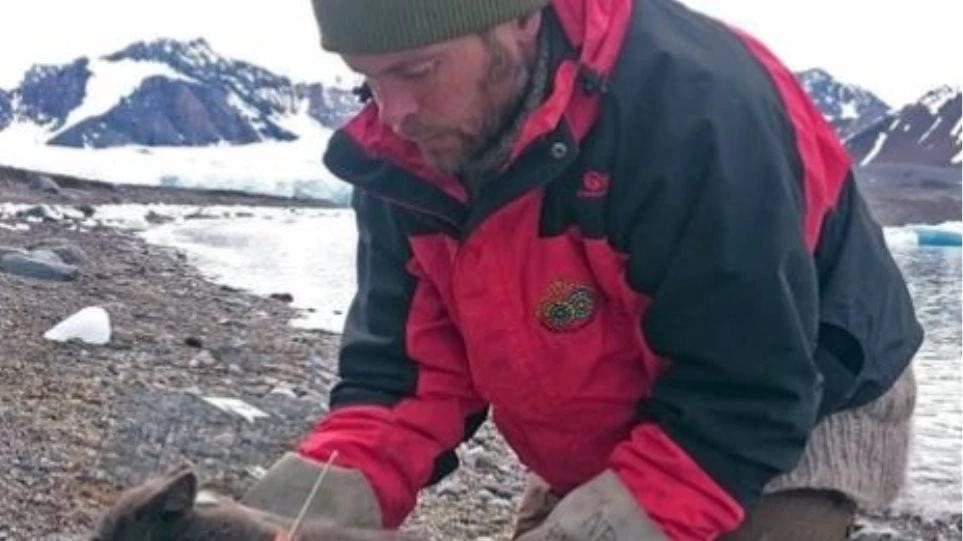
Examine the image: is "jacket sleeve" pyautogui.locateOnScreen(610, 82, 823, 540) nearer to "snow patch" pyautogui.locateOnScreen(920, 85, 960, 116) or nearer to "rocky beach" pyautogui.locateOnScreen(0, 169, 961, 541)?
"rocky beach" pyautogui.locateOnScreen(0, 169, 961, 541)

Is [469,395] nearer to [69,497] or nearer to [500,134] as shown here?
[500,134]

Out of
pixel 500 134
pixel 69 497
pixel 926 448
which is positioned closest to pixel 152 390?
pixel 69 497

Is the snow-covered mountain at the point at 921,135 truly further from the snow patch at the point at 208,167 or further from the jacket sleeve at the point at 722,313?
the jacket sleeve at the point at 722,313

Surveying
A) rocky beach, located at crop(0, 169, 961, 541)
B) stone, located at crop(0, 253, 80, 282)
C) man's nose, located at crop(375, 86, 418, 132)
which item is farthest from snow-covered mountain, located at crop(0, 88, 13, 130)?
man's nose, located at crop(375, 86, 418, 132)

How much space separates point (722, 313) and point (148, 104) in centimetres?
16685

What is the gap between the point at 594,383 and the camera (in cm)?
306

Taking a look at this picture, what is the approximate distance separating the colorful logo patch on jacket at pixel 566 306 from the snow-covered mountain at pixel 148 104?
498 ft

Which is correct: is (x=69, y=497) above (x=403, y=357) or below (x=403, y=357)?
below

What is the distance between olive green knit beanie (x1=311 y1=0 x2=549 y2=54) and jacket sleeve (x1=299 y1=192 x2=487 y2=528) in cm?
59

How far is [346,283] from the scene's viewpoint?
22.8m

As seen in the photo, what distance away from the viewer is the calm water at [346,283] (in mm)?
10211

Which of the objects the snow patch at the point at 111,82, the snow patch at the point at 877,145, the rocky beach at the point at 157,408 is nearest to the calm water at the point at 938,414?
the rocky beach at the point at 157,408

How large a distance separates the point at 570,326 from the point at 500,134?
40 cm

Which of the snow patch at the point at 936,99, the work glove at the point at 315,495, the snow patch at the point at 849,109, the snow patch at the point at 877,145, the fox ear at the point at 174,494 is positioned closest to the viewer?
the fox ear at the point at 174,494
